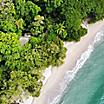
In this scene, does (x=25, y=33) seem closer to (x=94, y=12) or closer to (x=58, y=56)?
(x=58, y=56)

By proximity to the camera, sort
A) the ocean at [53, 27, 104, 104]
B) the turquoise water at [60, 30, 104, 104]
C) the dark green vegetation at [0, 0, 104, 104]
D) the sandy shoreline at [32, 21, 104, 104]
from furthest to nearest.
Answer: the sandy shoreline at [32, 21, 104, 104] → the ocean at [53, 27, 104, 104] → the turquoise water at [60, 30, 104, 104] → the dark green vegetation at [0, 0, 104, 104]

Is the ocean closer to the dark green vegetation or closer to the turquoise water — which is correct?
the turquoise water

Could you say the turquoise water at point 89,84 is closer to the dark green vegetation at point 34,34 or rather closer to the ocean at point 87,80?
the ocean at point 87,80

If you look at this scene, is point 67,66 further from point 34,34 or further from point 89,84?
point 34,34

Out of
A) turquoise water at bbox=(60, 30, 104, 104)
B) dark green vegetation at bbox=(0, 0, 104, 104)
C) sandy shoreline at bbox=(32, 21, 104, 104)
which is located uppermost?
dark green vegetation at bbox=(0, 0, 104, 104)

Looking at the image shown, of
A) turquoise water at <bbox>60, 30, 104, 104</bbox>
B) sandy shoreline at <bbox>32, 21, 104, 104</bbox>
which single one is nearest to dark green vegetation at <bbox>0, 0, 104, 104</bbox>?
sandy shoreline at <bbox>32, 21, 104, 104</bbox>

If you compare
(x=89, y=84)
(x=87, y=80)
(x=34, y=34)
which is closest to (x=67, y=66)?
(x=87, y=80)
